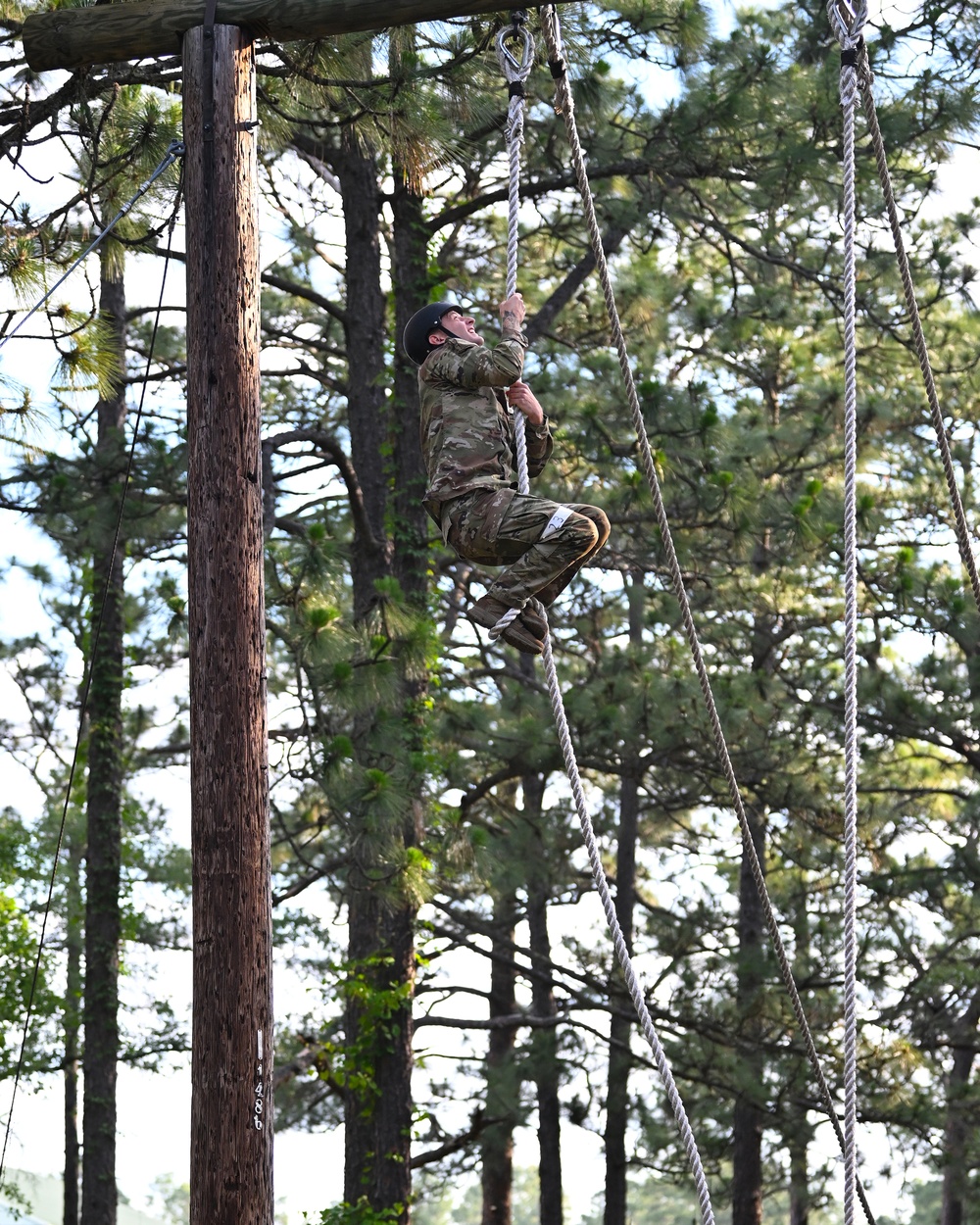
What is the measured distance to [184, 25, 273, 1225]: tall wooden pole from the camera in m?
4.30

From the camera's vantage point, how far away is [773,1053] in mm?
12422

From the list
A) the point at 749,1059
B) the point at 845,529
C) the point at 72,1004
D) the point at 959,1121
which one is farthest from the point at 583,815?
the point at 72,1004

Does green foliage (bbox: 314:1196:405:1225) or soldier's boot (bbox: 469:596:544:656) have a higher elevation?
soldier's boot (bbox: 469:596:544:656)

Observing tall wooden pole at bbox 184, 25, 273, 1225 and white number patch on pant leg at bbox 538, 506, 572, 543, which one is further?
white number patch on pant leg at bbox 538, 506, 572, 543

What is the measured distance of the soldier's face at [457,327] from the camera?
512cm

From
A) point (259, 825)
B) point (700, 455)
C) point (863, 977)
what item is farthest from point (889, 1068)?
point (259, 825)

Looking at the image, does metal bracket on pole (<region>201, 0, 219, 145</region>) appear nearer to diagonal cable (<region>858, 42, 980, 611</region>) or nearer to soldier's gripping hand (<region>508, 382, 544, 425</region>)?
soldier's gripping hand (<region>508, 382, 544, 425</region>)

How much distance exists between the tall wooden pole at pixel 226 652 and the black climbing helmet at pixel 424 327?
1.69 feet

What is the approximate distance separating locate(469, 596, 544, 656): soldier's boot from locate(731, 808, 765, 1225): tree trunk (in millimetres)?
7219

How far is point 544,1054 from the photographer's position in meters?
15.7

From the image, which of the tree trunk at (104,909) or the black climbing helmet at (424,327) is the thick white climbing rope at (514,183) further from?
the tree trunk at (104,909)

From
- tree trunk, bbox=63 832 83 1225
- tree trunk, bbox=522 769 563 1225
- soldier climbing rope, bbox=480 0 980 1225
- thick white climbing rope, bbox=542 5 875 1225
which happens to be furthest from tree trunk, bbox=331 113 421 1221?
tree trunk, bbox=63 832 83 1225

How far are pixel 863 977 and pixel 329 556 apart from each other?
7164 millimetres

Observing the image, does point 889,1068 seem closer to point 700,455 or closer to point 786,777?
point 786,777
